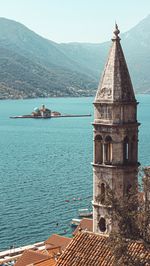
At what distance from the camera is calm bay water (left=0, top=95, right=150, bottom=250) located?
56625 mm

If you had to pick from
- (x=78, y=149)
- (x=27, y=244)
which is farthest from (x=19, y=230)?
(x=78, y=149)

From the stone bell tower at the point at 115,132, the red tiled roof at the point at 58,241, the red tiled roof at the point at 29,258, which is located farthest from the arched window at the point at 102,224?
the red tiled roof at the point at 58,241

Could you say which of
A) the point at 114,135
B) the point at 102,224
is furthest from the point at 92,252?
the point at 114,135

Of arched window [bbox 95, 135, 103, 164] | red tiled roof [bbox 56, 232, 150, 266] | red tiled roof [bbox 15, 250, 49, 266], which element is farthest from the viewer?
red tiled roof [bbox 15, 250, 49, 266]

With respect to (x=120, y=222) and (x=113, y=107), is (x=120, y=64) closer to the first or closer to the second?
(x=113, y=107)

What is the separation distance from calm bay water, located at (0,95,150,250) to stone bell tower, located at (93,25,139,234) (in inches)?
1120

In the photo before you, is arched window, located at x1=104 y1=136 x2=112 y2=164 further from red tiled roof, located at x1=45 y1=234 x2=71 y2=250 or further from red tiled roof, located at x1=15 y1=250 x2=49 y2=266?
red tiled roof, located at x1=45 y1=234 x2=71 y2=250

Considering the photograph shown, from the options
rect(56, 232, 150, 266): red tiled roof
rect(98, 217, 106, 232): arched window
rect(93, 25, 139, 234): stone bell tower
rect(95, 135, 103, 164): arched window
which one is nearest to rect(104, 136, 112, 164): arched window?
rect(93, 25, 139, 234): stone bell tower

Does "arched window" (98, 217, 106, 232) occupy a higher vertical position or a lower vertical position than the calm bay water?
higher

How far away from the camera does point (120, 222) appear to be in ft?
54.1

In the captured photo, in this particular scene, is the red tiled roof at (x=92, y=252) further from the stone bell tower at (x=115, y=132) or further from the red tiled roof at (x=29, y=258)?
the red tiled roof at (x=29, y=258)

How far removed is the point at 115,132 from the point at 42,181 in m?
60.1

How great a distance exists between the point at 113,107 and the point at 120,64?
1.76m

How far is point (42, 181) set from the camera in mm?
82438
